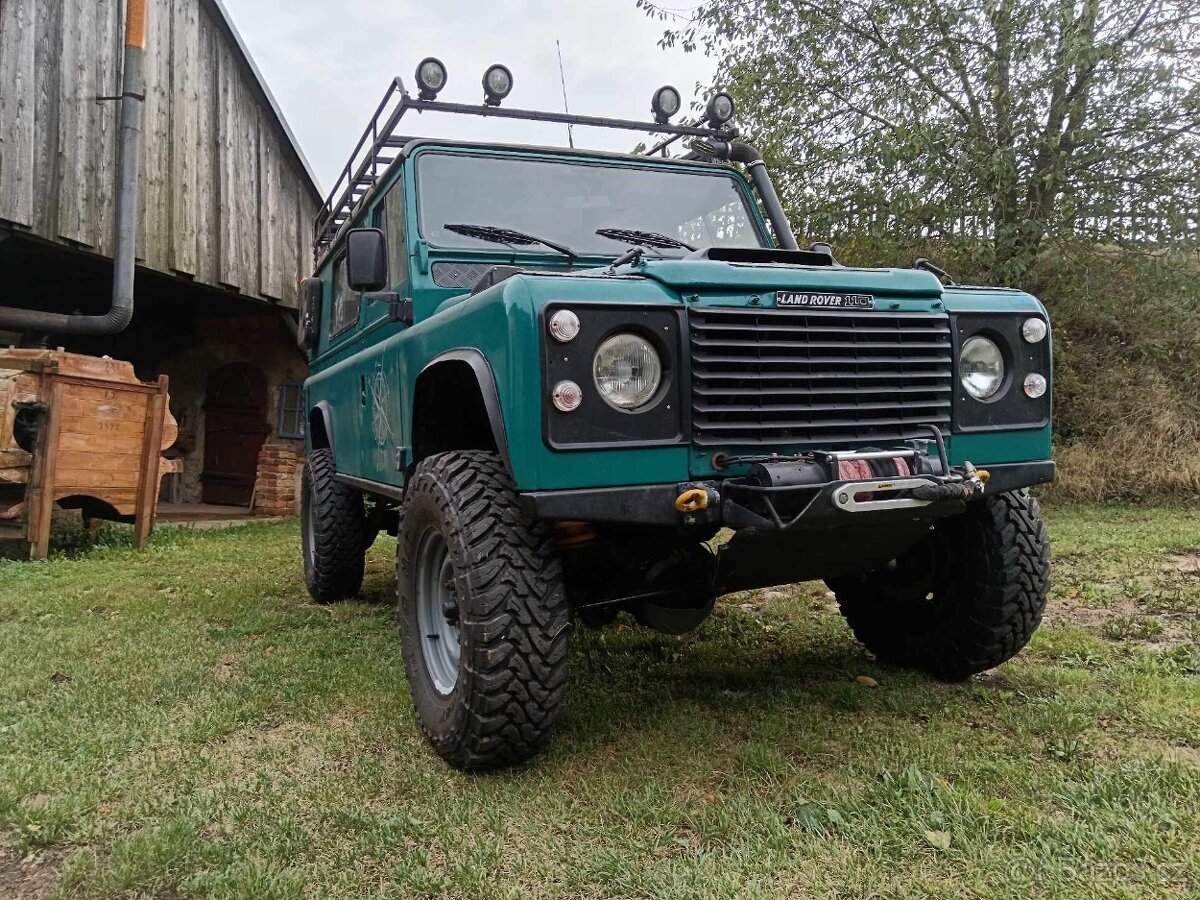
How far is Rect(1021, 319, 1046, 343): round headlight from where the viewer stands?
8.95 ft

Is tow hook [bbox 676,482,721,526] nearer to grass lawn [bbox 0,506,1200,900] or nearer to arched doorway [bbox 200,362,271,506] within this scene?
grass lawn [bbox 0,506,1200,900]

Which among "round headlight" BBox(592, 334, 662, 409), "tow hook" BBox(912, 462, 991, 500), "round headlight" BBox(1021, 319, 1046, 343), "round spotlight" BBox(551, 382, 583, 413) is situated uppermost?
"round headlight" BBox(1021, 319, 1046, 343)

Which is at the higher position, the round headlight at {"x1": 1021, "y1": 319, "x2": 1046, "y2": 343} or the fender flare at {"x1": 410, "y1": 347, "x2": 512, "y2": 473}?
the round headlight at {"x1": 1021, "y1": 319, "x2": 1046, "y2": 343}

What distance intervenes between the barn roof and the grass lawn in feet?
27.4

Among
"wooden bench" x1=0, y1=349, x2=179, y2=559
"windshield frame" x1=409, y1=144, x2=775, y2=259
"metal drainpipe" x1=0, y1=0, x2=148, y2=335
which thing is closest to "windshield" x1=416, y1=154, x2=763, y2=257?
"windshield frame" x1=409, y1=144, x2=775, y2=259

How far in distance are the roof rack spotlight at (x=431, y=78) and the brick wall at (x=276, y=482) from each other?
25.8 feet

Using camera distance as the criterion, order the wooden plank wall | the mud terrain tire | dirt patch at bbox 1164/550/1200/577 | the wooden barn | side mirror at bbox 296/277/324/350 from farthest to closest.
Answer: the wooden barn → the wooden plank wall → side mirror at bbox 296/277/324/350 → dirt patch at bbox 1164/550/1200/577 → the mud terrain tire

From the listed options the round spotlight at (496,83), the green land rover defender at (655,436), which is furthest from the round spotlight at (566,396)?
the round spotlight at (496,83)

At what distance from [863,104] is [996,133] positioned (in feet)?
5.09

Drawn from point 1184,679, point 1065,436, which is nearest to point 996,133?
point 1065,436

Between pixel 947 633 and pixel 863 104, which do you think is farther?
pixel 863 104

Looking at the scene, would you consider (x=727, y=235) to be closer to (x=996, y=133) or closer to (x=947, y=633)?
(x=947, y=633)

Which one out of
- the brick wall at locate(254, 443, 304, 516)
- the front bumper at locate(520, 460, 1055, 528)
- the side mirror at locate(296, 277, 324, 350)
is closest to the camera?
the front bumper at locate(520, 460, 1055, 528)

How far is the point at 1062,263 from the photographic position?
9.25m
